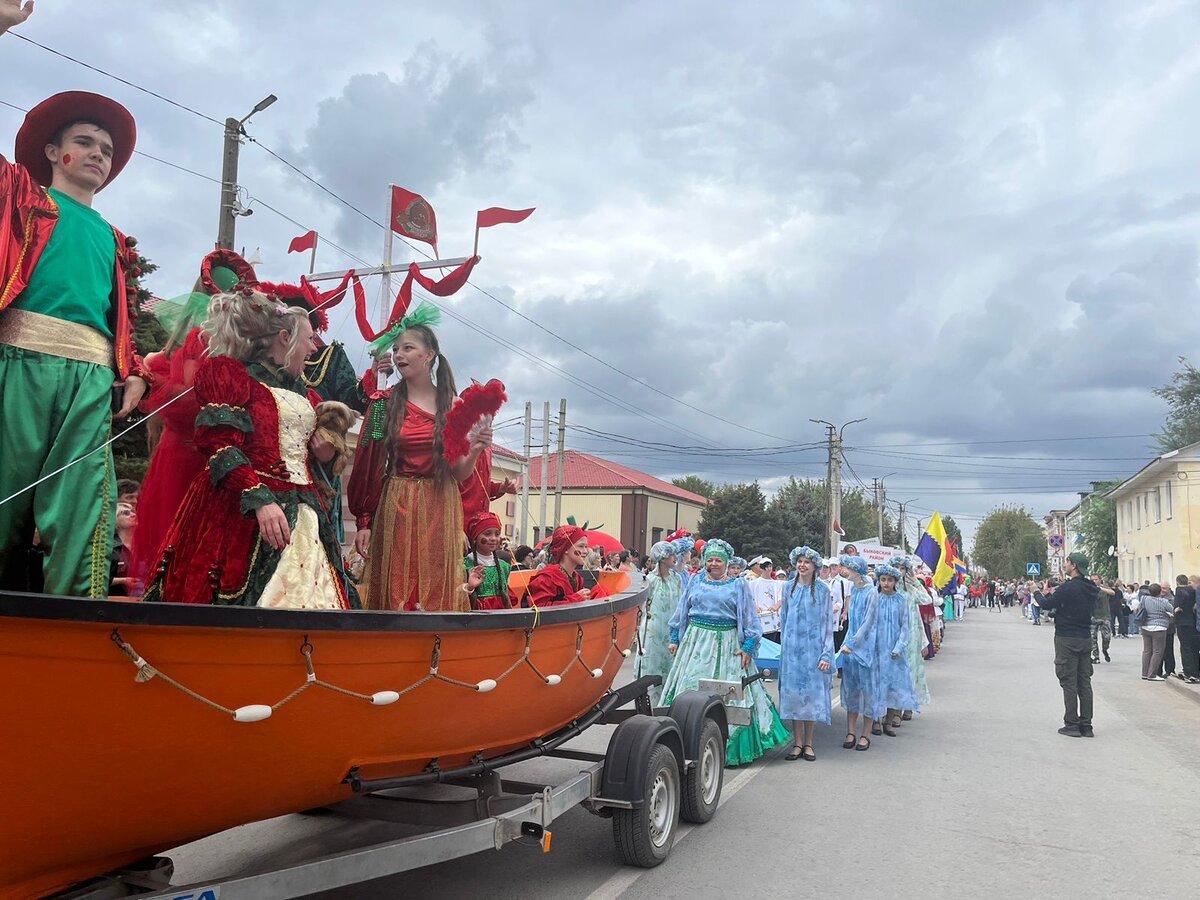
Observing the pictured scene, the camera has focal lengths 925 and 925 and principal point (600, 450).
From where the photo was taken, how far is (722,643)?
25.0ft

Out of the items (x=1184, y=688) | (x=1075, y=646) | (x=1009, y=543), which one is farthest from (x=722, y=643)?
(x=1009, y=543)

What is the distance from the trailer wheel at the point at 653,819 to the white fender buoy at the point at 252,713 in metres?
2.47

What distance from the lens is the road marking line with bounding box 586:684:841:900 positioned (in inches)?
176

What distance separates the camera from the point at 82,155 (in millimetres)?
3100

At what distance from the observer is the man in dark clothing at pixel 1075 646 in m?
9.52

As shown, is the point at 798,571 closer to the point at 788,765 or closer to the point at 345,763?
the point at 788,765

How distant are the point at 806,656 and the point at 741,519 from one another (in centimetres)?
3823

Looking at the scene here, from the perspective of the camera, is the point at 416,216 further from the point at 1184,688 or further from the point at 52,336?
the point at 1184,688

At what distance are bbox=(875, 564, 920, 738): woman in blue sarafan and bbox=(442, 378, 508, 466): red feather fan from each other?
6.17 metres

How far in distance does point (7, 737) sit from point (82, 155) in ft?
6.22

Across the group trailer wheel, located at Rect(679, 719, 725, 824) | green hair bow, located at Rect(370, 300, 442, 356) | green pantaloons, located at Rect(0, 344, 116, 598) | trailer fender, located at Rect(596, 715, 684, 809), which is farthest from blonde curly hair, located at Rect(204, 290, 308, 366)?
trailer wheel, located at Rect(679, 719, 725, 824)

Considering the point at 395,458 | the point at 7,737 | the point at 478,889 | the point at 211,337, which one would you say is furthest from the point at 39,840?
the point at 478,889

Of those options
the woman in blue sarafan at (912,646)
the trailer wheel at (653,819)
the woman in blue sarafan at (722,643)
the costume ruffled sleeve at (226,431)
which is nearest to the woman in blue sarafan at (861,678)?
the woman in blue sarafan at (912,646)

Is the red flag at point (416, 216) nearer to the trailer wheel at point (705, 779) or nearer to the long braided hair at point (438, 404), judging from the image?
the long braided hair at point (438, 404)
